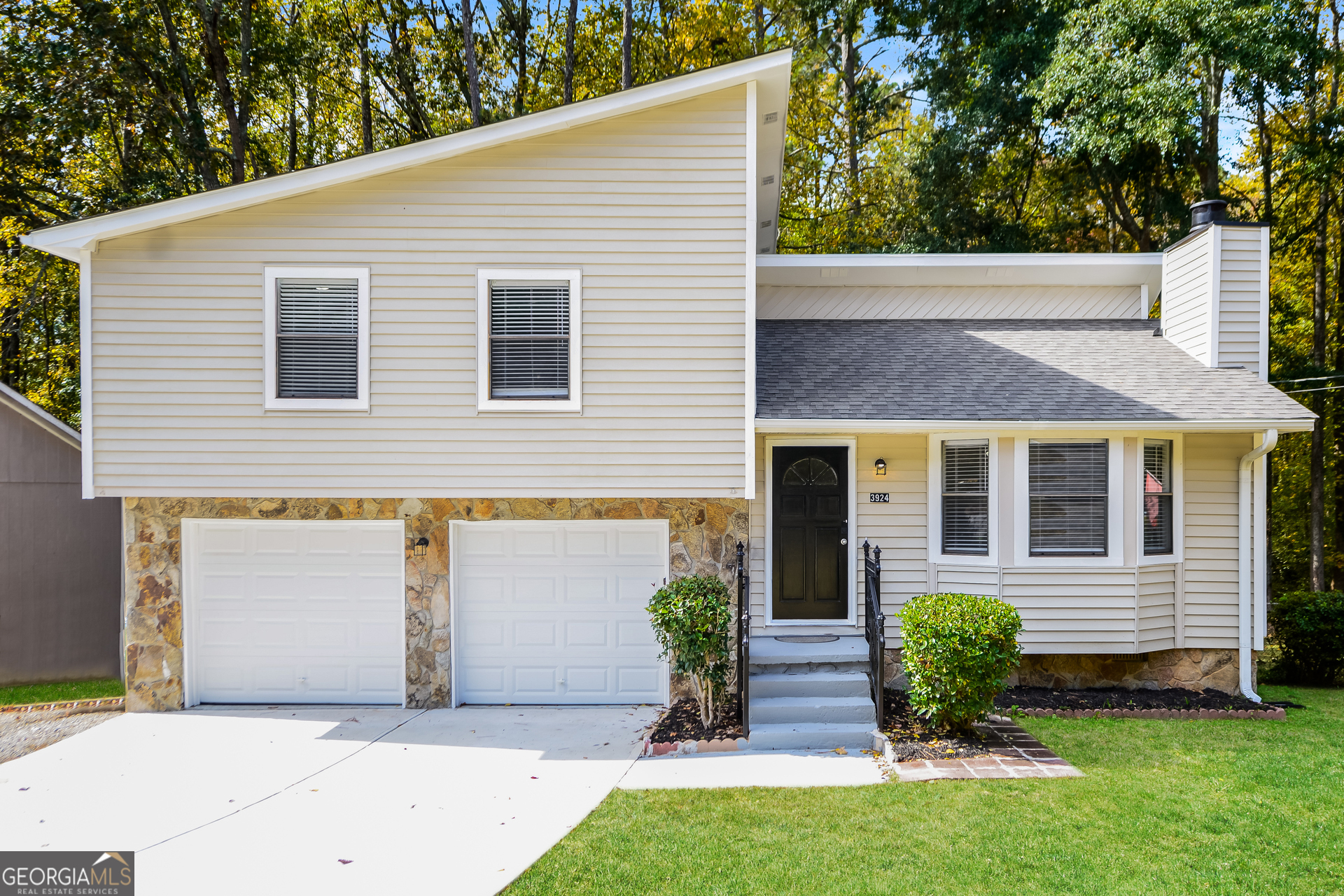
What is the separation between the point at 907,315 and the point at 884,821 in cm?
640

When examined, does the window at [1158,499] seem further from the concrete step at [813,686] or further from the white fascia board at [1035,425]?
the concrete step at [813,686]

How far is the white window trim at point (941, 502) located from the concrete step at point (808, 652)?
4.08ft

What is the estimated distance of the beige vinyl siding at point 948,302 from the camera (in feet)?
30.5

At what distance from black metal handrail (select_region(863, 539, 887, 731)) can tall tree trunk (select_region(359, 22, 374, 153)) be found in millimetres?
14536

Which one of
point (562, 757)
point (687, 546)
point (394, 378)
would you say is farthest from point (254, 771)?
point (687, 546)

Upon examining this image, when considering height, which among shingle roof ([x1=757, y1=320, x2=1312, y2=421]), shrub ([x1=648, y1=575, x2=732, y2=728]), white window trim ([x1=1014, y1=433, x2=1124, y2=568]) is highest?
shingle roof ([x1=757, y1=320, x2=1312, y2=421])

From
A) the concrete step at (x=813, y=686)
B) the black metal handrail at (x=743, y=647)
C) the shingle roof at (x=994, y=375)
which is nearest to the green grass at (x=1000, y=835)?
the black metal handrail at (x=743, y=647)

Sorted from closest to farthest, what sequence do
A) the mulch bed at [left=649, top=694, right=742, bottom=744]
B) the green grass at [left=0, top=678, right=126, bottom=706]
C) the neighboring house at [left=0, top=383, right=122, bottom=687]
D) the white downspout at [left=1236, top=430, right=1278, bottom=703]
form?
the mulch bed at [left=649, top=694, right=742, bottom=744]
the white downspout at [left=1236, top=430, right=1278, bottom=703]
the green grass at [left=0, top=678, right=126, bottom=706]
the neighboring house at [left=0, top=383, right=122, bottom=687]

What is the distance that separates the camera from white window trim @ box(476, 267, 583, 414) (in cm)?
662

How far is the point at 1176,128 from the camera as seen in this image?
1052 centimetres

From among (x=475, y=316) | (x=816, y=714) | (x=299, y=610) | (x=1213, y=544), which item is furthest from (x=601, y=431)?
(x=1213, y=544)

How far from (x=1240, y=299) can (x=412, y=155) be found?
8588mm

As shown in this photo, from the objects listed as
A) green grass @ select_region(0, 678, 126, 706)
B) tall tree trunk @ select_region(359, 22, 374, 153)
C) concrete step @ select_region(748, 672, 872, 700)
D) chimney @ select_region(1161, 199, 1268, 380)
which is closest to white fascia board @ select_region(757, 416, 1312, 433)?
chimney @ select_region(1161, 199, 1268, 380)

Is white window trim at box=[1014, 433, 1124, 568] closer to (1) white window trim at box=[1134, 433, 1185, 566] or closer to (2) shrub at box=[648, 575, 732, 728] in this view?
(1) white window trim at box=[1134, 433, 1185, 566]
